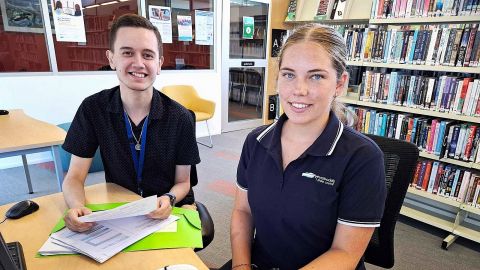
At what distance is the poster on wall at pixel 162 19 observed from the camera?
156 inches

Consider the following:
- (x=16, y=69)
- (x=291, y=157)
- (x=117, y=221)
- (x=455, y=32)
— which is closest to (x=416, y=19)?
(x=455, y=32)

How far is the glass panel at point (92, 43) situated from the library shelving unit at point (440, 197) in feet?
9.28

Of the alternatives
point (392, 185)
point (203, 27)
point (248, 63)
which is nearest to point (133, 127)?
point (392, 185)

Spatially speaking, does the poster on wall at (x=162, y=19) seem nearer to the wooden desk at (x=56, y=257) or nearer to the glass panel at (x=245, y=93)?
the glass panel at (x=245, y=93)

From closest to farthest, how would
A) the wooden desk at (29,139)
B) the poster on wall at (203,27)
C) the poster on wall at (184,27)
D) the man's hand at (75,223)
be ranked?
1. the man's hand at (75,223)
2. the wooden desk at (29,139)
3. the poster on wall at (184,27)
4. the poster on wall at (203,27)

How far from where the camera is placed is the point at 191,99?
429 centimetres

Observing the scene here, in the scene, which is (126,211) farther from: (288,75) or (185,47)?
(185,47)

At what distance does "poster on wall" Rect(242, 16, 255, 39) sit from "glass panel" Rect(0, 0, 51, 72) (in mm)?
2796

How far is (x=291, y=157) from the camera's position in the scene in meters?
1.03

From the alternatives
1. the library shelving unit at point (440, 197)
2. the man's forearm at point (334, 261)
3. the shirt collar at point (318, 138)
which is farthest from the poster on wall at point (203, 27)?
the man's forearm at point (334, 261)

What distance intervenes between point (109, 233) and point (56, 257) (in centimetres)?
15

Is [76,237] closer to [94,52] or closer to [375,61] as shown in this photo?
[375,61]

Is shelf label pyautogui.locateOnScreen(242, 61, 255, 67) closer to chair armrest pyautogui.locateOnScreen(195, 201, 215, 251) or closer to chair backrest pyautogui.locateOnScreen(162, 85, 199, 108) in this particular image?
chair backrest pyautogui.locateOnScreen(162, 85, 199, 108)

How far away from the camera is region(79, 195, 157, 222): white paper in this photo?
2.92 feet
